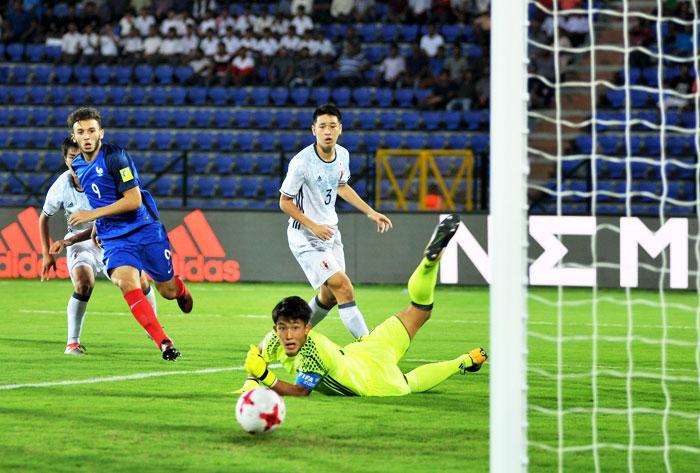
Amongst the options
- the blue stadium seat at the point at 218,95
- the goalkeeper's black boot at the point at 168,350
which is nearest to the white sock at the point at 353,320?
the goalkeeper's black boot at the point at 168,350

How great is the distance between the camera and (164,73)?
79.9 ft

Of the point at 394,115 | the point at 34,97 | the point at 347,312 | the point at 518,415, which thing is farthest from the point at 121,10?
the point at 518,415

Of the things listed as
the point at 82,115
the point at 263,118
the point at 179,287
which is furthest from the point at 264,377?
the point at 263,118

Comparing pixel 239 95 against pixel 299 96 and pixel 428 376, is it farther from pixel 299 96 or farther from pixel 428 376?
pixel 428 376

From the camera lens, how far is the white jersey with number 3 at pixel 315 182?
966 cm

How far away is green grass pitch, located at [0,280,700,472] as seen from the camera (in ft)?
19.0

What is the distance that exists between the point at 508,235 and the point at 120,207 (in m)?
4.97

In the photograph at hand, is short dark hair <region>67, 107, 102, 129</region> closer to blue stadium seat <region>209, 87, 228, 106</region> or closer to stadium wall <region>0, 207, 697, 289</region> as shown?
stadium wall <region>0, 207, 697, 289</region>

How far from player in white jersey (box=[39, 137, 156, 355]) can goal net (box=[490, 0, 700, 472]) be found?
3.62 m

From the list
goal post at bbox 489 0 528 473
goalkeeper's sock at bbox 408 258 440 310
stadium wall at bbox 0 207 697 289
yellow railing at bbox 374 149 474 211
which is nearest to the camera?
goal post at bbox 489 0 528 473

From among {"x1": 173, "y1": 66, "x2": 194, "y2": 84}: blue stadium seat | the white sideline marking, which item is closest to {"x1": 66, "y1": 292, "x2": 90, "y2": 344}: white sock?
the white sideline marking

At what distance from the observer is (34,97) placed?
24.4 metres

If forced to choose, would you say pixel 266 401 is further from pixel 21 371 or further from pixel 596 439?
pixel 21 371

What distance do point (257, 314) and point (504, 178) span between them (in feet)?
31.7
